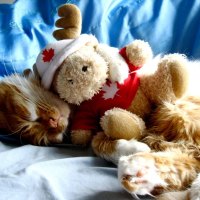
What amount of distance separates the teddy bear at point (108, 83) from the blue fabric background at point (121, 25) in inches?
16.0

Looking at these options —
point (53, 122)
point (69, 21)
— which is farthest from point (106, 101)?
point (69, 21)

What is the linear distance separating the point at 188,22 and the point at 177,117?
2.00ft

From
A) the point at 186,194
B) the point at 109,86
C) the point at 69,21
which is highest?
the point at 69,21

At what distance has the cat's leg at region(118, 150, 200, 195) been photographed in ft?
2.41

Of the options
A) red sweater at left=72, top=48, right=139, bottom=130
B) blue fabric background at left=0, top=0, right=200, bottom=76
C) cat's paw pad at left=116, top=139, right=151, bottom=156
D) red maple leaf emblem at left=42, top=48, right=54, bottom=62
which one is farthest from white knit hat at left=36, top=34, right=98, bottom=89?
blue fabric background at left=0, top=0, right=200, bottom=76

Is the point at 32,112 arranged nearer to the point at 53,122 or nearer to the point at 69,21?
the point at 53,122

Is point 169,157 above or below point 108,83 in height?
below

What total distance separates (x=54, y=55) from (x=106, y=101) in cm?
17

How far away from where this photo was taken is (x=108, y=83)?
3.13 ft

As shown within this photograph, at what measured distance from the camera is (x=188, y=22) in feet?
4.60

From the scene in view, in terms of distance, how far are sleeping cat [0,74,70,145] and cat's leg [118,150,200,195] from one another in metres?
0.26

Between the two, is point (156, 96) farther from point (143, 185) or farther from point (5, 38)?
point (5, 38)

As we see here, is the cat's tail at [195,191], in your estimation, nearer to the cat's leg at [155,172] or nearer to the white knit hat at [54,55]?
the cat's leg at [155,172]

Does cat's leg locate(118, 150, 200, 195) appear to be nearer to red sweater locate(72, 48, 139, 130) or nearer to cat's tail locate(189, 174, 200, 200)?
cat's tail locate(189, 174, 200, 200)
